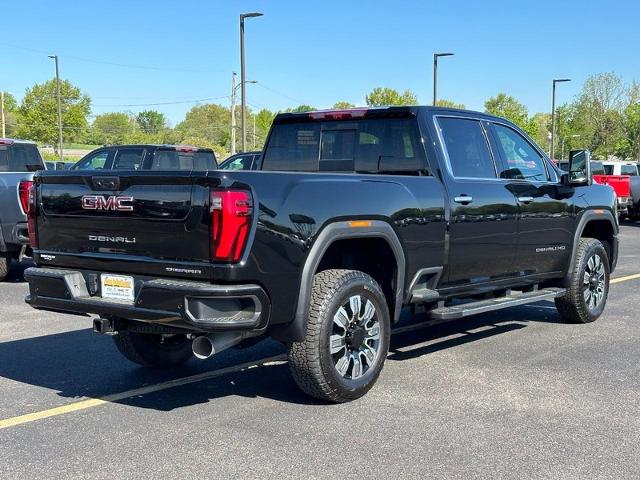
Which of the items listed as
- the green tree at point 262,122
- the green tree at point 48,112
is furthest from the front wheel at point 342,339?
the green tree at point 262,122

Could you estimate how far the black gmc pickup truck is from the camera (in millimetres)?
4273

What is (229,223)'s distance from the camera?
4176 mm

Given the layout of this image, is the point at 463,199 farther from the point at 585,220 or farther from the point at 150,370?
the point at 150,370

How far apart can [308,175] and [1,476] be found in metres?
2.37

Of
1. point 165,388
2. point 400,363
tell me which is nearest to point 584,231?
point 400,363

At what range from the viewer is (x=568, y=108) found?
74500mm

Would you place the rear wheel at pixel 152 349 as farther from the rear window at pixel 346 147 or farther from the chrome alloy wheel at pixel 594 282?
the chrome alloy wheel at pixel 594 282

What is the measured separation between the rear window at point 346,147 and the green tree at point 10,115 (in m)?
76.1

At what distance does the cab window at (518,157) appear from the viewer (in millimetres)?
6656

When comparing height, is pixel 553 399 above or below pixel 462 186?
below

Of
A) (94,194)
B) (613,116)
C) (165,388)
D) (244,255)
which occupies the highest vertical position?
(613,116)

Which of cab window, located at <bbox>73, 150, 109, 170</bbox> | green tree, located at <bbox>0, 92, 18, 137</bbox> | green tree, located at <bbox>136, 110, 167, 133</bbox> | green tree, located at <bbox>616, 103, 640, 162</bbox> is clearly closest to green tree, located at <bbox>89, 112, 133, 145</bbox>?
green tree, located at <bbox>136, 110, 167, 133</bbox>

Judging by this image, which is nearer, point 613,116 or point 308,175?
point 308,175

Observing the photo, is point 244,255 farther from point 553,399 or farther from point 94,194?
point 553,399
